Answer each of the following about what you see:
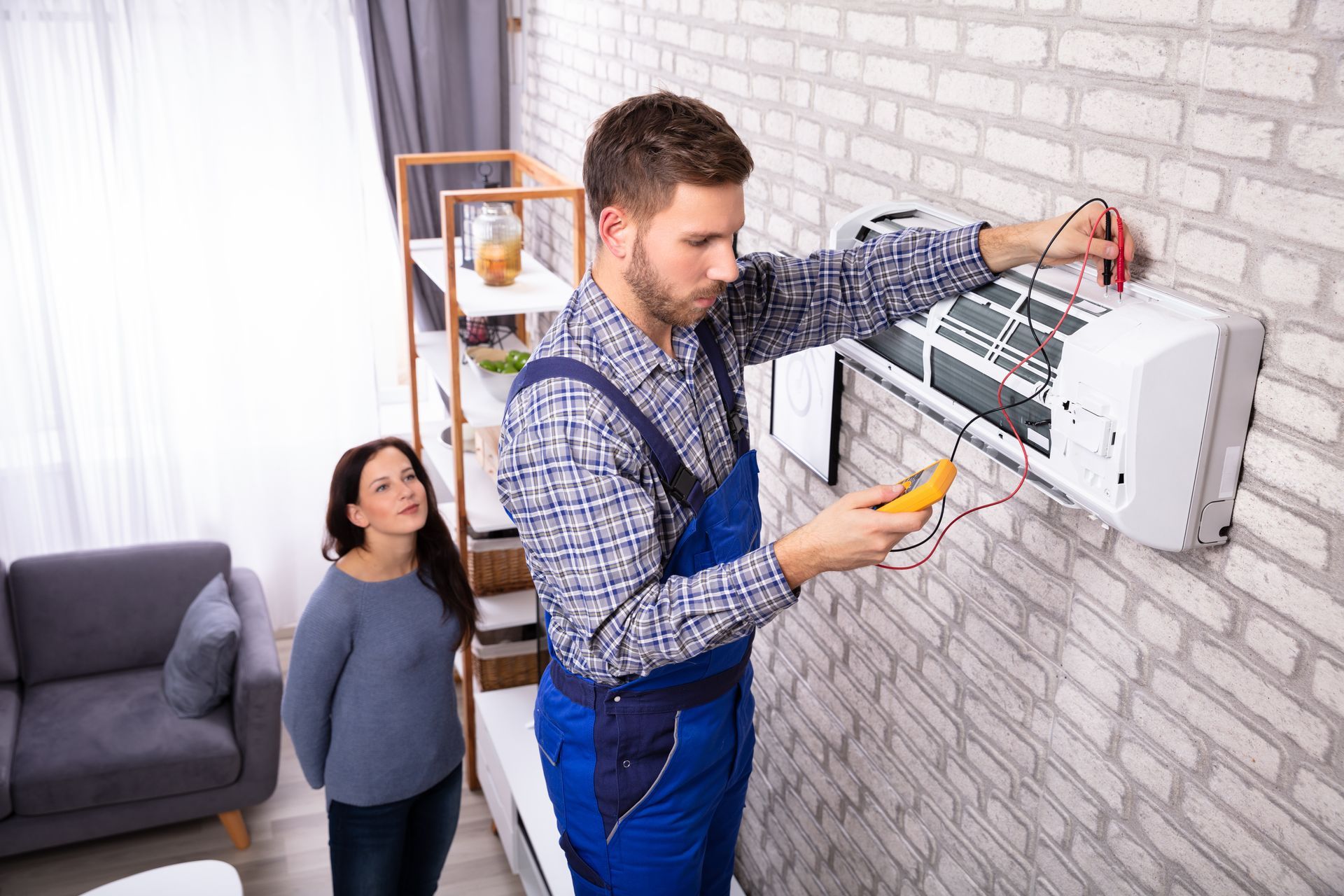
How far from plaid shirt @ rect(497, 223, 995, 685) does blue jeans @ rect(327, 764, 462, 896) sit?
3.03 ft

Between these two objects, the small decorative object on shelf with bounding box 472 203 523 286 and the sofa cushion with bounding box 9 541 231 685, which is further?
the sofa cushion with bounding box 9 541 231 685

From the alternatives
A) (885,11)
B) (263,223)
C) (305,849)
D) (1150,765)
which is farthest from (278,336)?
(1150,765)

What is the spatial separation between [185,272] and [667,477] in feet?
9.69

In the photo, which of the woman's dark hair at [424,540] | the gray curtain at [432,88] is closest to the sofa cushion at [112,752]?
the woman's dark hair at [424,540]

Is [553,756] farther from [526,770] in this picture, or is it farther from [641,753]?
[526,770]

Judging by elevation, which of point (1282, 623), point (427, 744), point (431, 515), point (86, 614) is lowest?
point (86, 614)

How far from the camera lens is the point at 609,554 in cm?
158

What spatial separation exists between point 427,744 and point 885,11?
1.73 metres

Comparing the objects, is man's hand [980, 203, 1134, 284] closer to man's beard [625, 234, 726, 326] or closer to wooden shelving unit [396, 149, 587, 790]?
man's beard [625, 234, 726, 326]

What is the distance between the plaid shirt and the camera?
1560mm

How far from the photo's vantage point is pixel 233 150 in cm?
399

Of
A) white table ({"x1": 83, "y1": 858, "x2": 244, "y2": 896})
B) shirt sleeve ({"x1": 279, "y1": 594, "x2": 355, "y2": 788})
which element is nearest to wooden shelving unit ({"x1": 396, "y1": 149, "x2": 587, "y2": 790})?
shirt sleeve ({"x1": 279, "y1": 594, "x2": 355, "y2": 788})

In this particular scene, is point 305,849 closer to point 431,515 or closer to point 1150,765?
point 431,515

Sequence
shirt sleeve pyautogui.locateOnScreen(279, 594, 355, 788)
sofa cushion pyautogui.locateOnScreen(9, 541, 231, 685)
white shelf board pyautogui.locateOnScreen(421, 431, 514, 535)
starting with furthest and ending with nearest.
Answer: sofa cushion pyautogui.locateOnScreen(9, 541, 231, 685) < white shelf board pyautogui.locateOnScreen(421, 431, 514, 535) < shirt sleeve pyautogui.locateOnScreen(279, 594, 355, 788)
